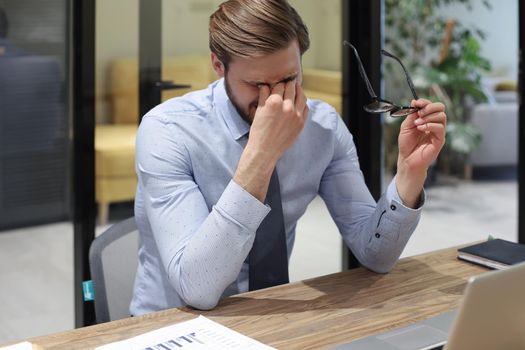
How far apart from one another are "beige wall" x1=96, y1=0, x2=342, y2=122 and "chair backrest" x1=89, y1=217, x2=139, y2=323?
3.22ft

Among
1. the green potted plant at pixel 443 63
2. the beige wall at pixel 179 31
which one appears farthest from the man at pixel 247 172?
the green potted plant at pixel 443 63

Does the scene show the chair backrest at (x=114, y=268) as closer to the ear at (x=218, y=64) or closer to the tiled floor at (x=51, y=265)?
the ear at (x=218, y=64)

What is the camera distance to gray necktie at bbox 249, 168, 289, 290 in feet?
6.42

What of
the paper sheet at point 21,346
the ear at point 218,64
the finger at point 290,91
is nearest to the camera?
the paper sheet at point 21,346

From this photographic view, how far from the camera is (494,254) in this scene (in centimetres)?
204

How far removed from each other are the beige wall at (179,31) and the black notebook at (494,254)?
1.47 meters

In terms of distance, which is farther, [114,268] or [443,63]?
[443,63]

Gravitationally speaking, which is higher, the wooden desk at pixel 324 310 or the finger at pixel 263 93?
the finger at pixel 263 93

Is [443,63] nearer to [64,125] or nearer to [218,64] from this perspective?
[64,125]

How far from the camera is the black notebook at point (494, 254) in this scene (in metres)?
2.01

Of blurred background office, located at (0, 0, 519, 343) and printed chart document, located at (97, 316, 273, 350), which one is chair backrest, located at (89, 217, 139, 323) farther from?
blurred background office, located at (0, 0, 519, 343)

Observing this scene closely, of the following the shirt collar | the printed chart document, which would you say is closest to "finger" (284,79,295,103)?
the shirt collar

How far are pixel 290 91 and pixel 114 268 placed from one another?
63 centimetres

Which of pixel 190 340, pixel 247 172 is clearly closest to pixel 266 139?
pixel 247 172
